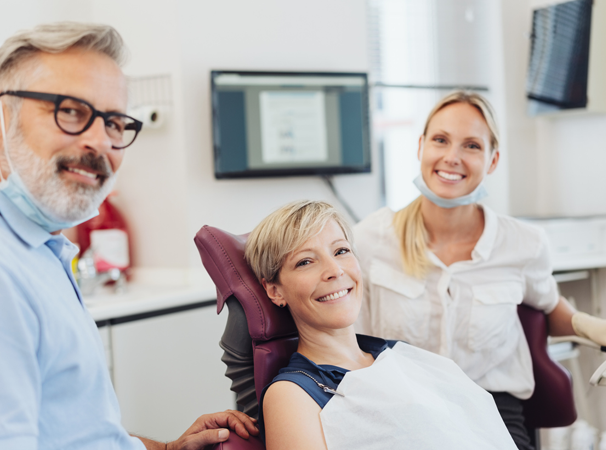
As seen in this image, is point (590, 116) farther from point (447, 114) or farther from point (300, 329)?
point (300, 329)

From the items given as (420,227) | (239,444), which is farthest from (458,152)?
(239,444)

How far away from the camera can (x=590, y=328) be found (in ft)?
5.60

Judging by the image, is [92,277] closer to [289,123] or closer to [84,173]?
[289,123]

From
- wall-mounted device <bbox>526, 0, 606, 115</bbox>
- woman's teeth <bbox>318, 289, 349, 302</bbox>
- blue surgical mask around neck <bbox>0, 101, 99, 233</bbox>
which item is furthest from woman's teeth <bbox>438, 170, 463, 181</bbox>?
wall-mounted device <bbox>526, 0, 606, 115</bbox>

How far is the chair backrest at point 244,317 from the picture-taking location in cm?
135

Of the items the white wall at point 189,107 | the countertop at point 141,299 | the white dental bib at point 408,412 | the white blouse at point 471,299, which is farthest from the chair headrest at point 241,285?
the white wall at point 189,107

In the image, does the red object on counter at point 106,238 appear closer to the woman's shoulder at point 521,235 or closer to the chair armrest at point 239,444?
the chair armrest at point 239,444

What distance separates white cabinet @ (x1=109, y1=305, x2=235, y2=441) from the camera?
6.46ft

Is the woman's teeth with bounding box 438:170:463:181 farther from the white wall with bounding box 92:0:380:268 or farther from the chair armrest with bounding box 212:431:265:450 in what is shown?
the white wall with bounding box 92:0:380:268

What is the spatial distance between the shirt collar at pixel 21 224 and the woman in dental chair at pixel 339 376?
561mm

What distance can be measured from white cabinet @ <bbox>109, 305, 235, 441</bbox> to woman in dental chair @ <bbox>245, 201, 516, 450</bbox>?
0.80 m

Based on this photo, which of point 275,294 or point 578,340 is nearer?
point 275,294

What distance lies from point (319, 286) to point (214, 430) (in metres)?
0.39

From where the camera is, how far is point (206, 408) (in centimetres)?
223
